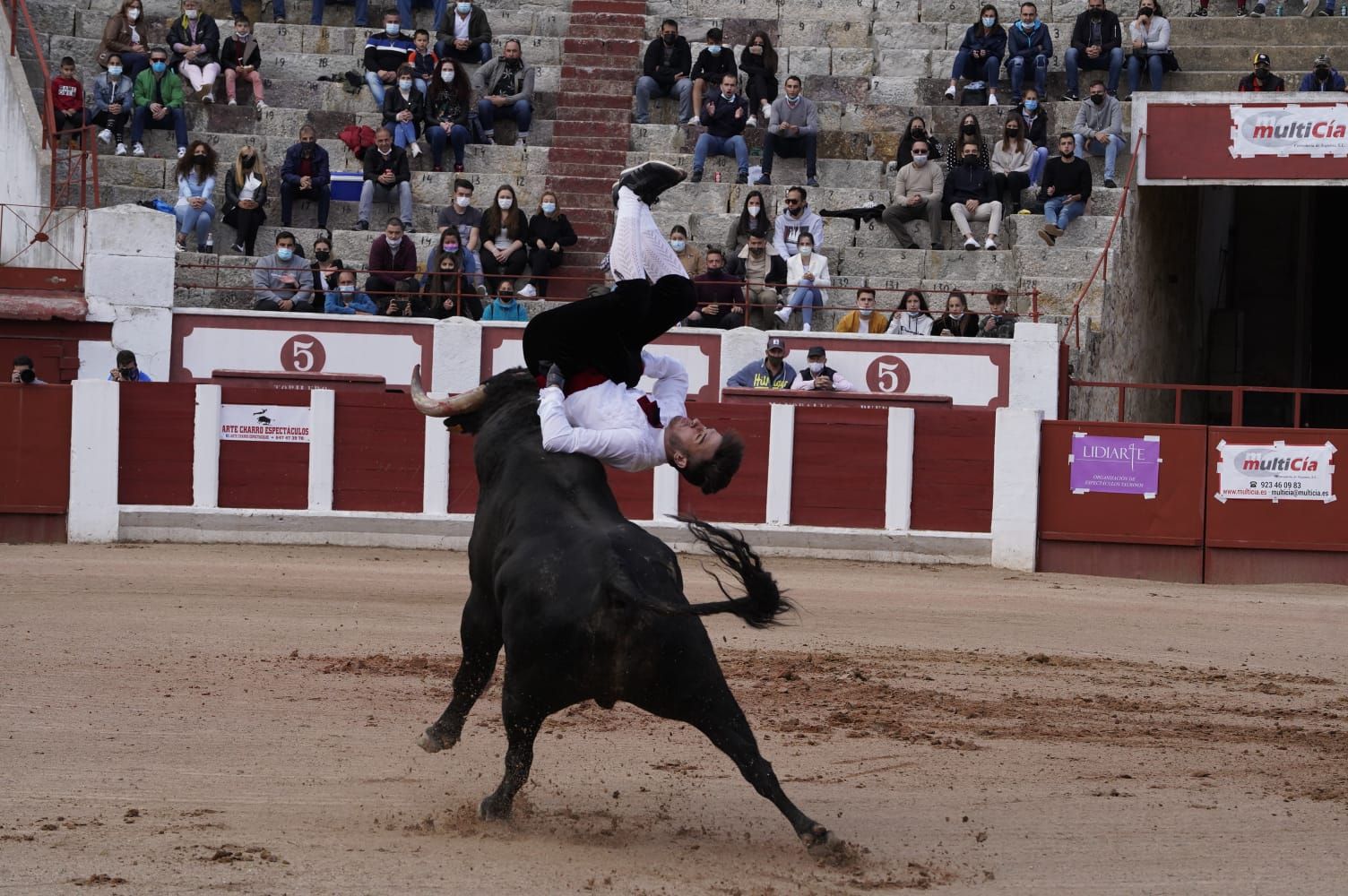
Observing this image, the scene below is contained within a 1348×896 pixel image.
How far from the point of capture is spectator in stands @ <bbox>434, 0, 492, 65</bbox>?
2125 cm

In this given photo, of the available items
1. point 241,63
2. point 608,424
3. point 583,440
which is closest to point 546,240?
point 241,63

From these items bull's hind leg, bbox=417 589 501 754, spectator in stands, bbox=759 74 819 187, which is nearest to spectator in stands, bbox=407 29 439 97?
spectator in stands, bbox=759 74 819 187

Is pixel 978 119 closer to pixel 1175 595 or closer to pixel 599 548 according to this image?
pixel 1175 595

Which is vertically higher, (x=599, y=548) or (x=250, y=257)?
(x=250, y=257)

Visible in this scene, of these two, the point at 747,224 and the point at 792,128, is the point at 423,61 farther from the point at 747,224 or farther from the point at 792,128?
the point at 747,224

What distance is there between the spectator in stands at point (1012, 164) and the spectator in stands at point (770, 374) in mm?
4206

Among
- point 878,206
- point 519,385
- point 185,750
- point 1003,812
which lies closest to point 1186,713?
point 1003,812

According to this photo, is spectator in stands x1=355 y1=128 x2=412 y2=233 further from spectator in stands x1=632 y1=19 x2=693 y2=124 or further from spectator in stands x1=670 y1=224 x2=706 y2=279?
spectator in stands x1=632 y1=19 x2=693 y2=124

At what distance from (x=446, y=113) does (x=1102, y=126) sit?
7413 mm

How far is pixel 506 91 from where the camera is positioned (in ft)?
68.3

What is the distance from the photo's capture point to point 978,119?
782 inches

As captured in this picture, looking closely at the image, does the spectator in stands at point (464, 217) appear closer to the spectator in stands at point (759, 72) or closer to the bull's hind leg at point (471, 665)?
the spectator in stands at point (759, 72)

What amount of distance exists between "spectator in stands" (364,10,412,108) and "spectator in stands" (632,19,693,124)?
278 cm

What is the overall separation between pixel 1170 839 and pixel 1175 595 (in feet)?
26.9
